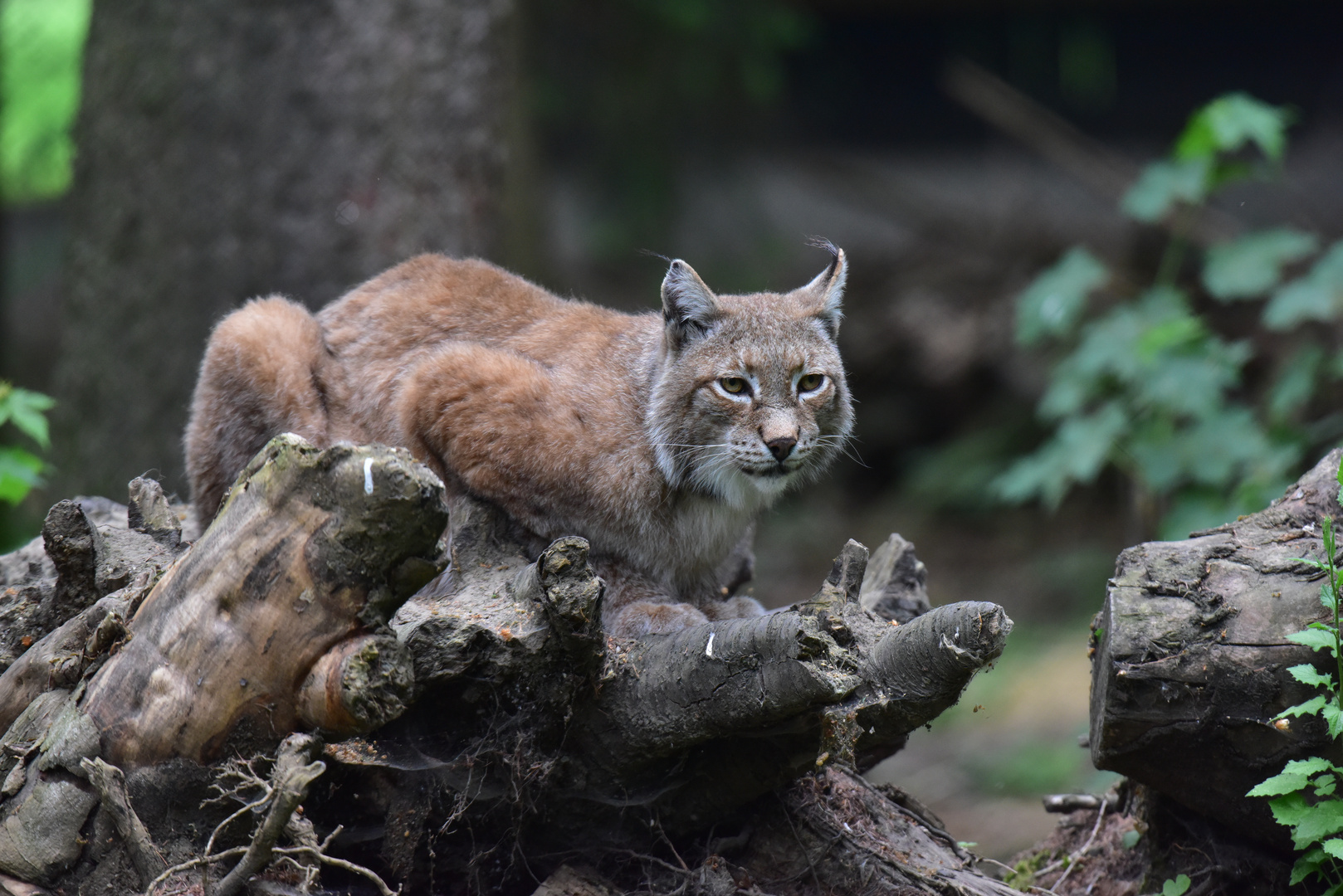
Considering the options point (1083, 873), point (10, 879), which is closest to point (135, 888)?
point (10, 879)

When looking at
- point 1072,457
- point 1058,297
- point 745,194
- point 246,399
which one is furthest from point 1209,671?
point 745,194

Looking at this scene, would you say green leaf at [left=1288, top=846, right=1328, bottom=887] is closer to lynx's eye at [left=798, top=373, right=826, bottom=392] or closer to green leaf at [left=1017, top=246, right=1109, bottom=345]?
lynx's eye at [left=798, top=373, right=826, bottom=392]

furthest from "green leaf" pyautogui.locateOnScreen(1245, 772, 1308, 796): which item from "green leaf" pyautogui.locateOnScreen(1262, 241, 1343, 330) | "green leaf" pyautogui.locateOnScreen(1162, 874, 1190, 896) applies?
"green leaf" pyautogui.locateOnScreen(1262, 241, 1343, 330)

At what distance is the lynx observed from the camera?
14.0ft

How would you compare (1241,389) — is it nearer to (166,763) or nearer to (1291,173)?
(1291,173)

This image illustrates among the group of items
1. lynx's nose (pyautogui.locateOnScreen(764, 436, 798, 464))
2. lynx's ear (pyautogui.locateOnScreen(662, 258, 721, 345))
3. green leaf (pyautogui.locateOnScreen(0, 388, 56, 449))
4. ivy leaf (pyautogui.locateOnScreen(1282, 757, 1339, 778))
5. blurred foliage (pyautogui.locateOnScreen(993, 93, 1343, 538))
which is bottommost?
green leaf (pyautogui.locateOnScreen(0, 388, 56, 449))

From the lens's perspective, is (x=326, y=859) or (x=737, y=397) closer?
(x=326, y=859)

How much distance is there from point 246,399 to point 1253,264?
573 cm

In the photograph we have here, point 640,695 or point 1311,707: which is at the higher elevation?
point 1311,707

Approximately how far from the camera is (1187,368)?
7.02 metres

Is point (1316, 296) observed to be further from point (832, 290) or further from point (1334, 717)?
point (1334, 717)

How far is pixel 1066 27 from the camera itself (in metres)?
A: 11.2

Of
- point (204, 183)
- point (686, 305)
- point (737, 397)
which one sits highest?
point (204, 183)

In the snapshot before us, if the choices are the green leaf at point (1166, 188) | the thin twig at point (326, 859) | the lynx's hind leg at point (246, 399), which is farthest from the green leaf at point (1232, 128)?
the thin twig at point (326, 859)
